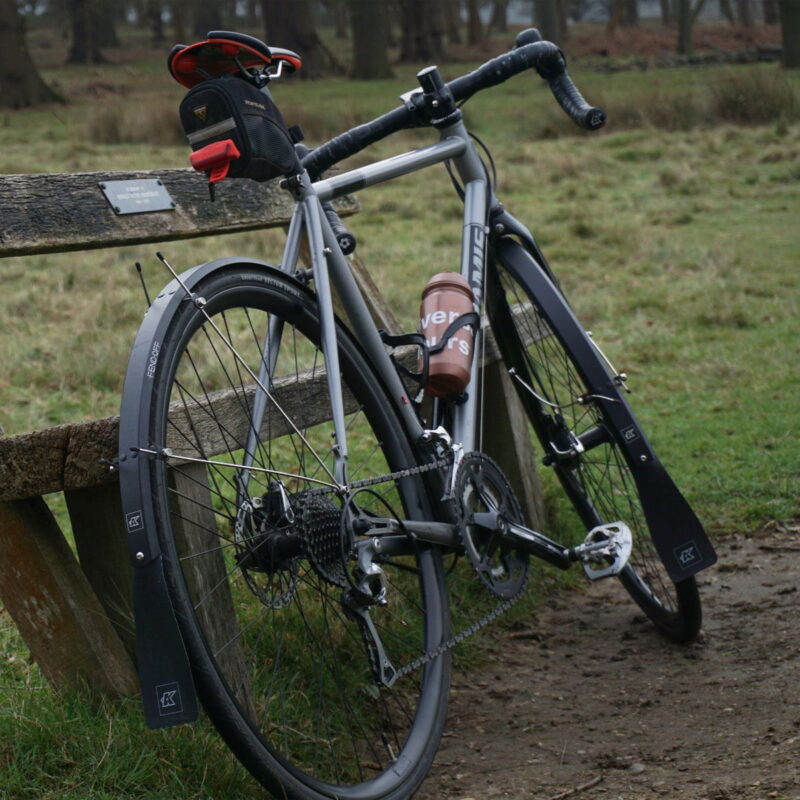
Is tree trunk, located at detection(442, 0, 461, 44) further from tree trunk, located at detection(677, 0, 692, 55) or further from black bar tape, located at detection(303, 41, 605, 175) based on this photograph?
black bar tape, located at detection(303, 41, 605, 175)

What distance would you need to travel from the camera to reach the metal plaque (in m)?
3.24

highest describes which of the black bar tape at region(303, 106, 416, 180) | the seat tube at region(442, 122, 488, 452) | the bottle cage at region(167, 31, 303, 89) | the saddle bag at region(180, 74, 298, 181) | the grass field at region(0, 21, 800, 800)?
the bottle cage at region(167, 31, 303, 89)

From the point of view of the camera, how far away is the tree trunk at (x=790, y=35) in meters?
30.9

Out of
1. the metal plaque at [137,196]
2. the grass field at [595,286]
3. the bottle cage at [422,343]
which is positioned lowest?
the grass field at [595,286]

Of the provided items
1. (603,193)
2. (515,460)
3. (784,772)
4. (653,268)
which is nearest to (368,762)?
(784,772)

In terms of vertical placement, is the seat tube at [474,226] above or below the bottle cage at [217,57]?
below

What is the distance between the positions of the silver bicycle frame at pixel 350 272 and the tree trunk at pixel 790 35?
1184 inches

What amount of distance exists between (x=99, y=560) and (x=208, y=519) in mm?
338

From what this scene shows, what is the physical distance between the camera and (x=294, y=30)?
41.7m

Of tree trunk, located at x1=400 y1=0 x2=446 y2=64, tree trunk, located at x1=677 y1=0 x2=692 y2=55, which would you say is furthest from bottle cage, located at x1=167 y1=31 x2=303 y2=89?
tree trunk, located at x1=400 y1=0 x2=446 y2=64

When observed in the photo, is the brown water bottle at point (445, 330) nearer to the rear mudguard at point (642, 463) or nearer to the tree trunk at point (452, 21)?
the rear mudguard at point (642, 463)

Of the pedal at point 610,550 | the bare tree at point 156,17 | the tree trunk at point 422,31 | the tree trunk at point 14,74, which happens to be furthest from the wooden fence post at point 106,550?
the bare tree at point 156,17

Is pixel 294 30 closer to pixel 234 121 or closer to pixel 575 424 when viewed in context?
pixel 575 424

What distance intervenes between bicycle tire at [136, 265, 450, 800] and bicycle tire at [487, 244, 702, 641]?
2.18ft
